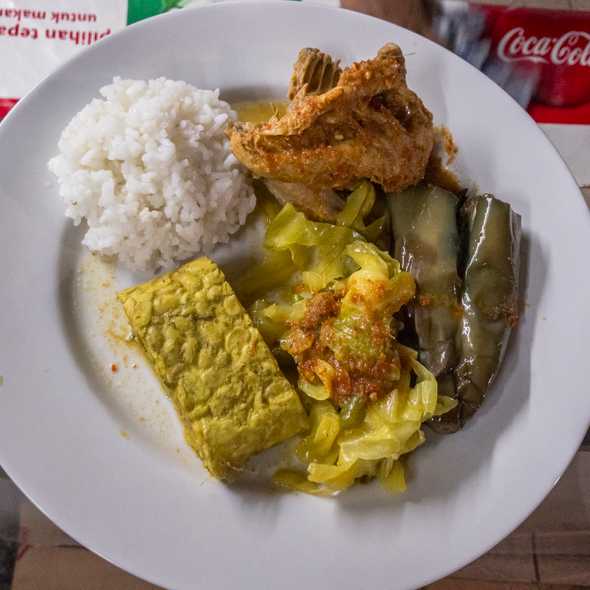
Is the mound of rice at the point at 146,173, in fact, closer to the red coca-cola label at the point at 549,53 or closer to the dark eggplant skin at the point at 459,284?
the dark eggplant skin at the point at 459,284

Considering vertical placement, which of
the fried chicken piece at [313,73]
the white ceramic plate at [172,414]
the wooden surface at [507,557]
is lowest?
the wooden surface at [507,557]

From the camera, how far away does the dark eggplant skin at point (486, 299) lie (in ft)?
8.26

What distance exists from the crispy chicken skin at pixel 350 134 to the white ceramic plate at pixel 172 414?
33 centimetres

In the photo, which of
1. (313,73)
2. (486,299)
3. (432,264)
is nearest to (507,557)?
(486,299)

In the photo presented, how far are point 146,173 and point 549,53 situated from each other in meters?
2.20

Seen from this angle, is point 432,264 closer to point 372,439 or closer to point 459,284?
point 459,284

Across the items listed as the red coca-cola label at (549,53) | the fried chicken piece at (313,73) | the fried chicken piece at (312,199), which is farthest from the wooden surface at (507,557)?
the fried chicken piece at (313,73)

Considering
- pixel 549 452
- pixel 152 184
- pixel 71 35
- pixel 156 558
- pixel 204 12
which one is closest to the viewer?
pixel 156 558

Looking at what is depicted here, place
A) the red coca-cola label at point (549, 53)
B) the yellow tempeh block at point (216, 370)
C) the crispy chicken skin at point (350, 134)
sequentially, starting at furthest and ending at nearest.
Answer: the red coca-cola label at point (549, 53) → the crispy chicken skin at point (350, 134) → the yellow tempeh block at point (216, 370)

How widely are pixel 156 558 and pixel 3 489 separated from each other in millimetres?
892

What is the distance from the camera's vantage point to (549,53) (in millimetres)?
3328

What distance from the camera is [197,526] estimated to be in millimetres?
2326

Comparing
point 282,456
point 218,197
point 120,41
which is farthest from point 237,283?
point 120,41

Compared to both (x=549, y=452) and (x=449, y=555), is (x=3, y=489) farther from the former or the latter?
(x=549, y=452)
